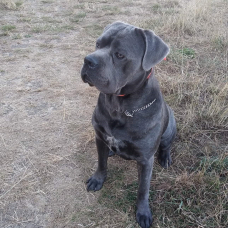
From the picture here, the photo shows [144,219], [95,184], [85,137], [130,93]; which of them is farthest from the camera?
[85,137]

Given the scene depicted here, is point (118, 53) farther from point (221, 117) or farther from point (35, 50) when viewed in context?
point (35, 50)

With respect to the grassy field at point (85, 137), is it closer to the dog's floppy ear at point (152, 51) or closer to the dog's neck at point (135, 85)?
the dog's neck at point (135, 85)

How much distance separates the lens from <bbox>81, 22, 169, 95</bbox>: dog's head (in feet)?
6.89

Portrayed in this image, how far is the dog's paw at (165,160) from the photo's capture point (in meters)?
3.13

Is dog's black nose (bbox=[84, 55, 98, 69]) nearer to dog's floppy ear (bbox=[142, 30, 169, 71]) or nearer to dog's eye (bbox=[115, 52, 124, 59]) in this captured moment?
dog's eye (bbox=[115, 52, 124, 59])

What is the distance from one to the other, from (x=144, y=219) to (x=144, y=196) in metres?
0.20

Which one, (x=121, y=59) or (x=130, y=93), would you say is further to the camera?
(x=130, y=93)

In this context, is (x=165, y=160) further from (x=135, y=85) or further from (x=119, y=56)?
(x=119, y=56)

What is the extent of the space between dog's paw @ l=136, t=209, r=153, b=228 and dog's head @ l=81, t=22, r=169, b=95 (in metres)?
1.17

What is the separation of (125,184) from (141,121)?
890 millimetres

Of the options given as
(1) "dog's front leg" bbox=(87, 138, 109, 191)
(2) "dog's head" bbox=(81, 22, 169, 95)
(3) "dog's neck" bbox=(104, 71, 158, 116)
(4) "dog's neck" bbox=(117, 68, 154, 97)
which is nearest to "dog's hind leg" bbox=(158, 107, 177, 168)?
(1) "dog's front leg" bbox=(87, 138, 109, 191)

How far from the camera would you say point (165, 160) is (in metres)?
3.15

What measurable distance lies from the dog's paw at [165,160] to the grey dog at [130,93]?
633 millimetres

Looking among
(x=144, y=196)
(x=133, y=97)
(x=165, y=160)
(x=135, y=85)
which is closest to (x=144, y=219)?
(x=144, y=196)
